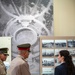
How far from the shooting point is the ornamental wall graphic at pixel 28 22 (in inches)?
214

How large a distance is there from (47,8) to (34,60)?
142 cm

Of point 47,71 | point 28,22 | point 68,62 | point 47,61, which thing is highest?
point 28,22

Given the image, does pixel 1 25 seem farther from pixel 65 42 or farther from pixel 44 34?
pixel 65 42

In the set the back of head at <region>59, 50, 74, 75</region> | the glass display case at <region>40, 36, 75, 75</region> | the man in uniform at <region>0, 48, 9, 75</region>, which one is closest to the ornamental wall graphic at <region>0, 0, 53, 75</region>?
the glass display case at <region>40, 36, 75, 75</region>

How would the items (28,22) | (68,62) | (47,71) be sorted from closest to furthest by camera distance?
(68,62)
(47,71)
(28,22)

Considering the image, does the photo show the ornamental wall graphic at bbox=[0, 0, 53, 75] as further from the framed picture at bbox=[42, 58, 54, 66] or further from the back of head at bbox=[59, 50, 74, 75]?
the back of head at bbox=[59, 50, 74, 75]

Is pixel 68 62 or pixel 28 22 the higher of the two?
pixel 28 22

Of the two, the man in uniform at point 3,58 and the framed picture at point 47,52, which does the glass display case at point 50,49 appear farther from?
the man in uniform at point 3,58

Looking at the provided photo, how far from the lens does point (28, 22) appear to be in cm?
554

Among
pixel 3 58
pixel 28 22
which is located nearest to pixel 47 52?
pixel 28 22

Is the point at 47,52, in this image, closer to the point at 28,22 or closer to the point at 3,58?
the point at 28,22

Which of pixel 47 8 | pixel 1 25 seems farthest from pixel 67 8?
pixel 1 25

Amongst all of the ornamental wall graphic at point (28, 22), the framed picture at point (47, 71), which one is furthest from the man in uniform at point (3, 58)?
the framed picture at point (47, 71)

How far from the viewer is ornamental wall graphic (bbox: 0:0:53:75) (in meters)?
5.44
